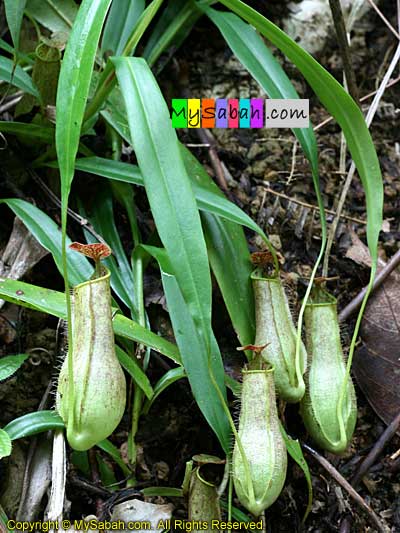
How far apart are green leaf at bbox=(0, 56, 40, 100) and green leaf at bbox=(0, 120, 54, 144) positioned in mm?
95

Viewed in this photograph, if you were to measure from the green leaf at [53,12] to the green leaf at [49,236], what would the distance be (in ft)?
2.23

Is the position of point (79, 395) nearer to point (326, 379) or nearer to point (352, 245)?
point (326, 379)

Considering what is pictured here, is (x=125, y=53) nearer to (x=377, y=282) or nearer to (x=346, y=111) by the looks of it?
(x=346, y=111)

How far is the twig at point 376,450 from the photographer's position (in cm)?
152

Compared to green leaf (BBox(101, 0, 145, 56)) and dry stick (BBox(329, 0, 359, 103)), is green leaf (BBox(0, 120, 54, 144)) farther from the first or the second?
dry stick (BBox(329, 0, 359, 103))

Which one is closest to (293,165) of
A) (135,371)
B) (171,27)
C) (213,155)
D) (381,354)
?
(213,155)

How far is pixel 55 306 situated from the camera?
4.08 ft

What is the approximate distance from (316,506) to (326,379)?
0.39 meters

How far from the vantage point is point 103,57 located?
179cm

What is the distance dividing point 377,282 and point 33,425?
1034 mm

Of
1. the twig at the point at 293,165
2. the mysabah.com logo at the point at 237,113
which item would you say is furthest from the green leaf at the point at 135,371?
the twig at the point at 293,165

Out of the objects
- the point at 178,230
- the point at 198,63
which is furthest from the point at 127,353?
the point at 198,63

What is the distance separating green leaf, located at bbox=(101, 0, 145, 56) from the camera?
173 centimetres

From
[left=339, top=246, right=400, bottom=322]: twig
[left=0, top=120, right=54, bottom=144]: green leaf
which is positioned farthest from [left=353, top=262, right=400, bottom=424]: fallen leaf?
[left=0, top=120, right=54, bottom=144]: green leaf
